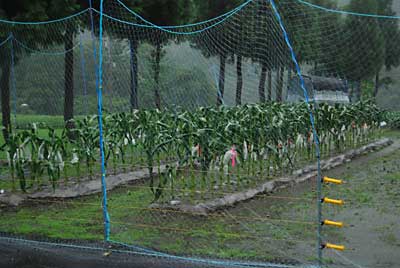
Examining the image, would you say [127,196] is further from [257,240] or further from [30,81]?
Answer: [30,81]

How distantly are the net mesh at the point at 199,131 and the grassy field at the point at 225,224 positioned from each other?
2 centimetres

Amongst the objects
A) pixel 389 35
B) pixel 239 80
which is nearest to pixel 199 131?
pixel 239 80

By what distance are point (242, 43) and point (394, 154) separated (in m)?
3.87

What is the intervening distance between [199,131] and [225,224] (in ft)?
3.83

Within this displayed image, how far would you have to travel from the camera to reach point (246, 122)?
6.25m

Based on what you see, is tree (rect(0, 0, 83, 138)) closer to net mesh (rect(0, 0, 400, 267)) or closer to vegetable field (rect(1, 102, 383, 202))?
net mesh (rect(0, 0, 400, 267))

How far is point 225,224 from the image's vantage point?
4.39 metres

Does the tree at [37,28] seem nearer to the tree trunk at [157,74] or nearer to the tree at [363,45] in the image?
the tree trunk at [157,74]

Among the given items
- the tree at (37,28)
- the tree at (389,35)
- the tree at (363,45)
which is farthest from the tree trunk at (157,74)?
the tree at (389,35)

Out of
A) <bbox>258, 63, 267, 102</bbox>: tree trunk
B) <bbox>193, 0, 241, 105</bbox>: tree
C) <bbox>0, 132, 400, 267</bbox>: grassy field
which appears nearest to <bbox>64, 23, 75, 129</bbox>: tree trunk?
<bbox>193, 0, 241, 105</bbox>: tree

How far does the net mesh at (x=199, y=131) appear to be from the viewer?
428 cm

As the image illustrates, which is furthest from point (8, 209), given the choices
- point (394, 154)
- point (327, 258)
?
point (394, 154)

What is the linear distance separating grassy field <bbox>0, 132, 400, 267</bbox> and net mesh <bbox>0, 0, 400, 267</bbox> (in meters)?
0.02

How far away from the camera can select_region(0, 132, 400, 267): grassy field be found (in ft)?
12.4
